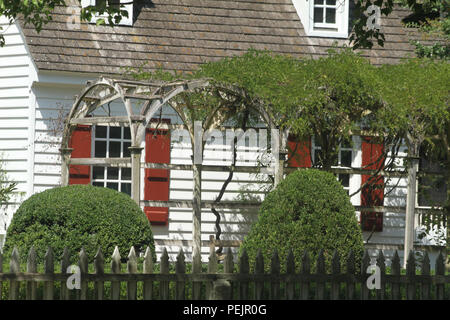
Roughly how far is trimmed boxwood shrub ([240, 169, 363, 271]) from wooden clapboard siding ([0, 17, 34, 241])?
21.2ft

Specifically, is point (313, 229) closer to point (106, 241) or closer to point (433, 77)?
point (106, 241)

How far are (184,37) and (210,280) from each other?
8.58 metres

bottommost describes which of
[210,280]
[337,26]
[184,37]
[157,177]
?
[210,280]

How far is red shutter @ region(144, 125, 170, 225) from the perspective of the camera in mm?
15188

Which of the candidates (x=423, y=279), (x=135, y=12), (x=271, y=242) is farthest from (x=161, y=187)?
(x=423, y=279)

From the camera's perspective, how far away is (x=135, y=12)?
16031 mm

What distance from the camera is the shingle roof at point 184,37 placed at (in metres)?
14.9

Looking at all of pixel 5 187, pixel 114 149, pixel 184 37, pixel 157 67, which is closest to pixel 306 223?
pixel 157 67

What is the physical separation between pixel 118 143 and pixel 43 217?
5.35 meters

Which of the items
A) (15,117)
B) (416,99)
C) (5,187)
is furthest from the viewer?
(15,117)

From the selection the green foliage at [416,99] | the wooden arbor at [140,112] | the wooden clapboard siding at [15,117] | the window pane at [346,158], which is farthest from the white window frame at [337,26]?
the wooden clapboard siding at [15,117]

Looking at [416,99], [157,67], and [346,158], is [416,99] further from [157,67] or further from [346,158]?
[157,67]

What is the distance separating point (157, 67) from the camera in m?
14.7
